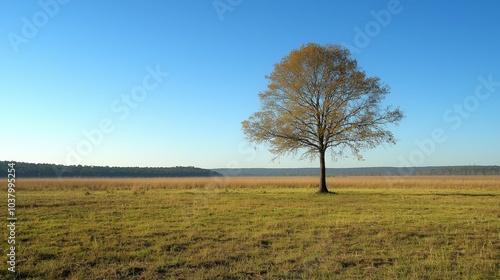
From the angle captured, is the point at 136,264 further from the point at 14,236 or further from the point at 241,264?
the point at 14,236

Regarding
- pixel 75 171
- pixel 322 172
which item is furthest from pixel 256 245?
pixel 75 171

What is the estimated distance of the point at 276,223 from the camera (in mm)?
12812

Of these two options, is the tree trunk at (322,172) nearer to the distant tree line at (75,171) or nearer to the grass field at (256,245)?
the grass field at (256,245)

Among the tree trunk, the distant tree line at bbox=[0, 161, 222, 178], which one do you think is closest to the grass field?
the tree trunk

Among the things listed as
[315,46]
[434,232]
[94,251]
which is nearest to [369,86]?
[315,46]

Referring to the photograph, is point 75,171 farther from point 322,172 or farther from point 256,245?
point 256,245

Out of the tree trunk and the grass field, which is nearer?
the grass field

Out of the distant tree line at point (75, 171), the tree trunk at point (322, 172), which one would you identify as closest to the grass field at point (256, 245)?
the tree trunk at point (322, 172)

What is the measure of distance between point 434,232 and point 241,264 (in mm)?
6690

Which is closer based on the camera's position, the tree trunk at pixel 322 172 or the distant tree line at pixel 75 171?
the tree trunk at pixel 322 172

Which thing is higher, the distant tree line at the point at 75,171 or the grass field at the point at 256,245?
the distant tree line at the point at 75,171

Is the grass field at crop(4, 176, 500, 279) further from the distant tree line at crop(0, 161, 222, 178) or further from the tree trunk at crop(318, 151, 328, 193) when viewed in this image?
the distant tree line at crop(0, 161, 222, 178)

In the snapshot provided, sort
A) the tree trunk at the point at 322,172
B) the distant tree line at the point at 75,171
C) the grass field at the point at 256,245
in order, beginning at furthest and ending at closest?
the distant tree line at the point at 75,171, the tree trunk at the point at 322,172, the grass field at the point at 256,245

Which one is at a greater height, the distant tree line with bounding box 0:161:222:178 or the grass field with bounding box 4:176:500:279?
the distant tree line with bounding box 0:161:222:178
